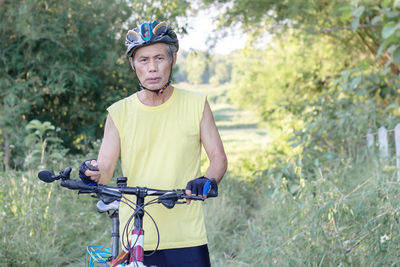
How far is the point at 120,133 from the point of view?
285 cm

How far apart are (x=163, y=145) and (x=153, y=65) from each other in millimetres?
402

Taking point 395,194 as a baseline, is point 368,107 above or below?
above

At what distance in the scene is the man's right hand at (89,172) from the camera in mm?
2424

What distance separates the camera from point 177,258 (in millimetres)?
2773

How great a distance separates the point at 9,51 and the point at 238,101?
964 cm

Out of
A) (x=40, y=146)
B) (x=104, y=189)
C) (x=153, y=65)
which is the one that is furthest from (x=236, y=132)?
(x=104, y=189)

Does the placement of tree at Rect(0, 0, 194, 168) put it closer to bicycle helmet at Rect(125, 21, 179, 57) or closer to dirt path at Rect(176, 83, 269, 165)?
dirt path at Rect(176, 83, 269, 165)

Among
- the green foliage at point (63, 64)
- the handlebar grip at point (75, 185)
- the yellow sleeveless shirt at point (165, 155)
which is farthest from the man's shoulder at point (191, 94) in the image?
the green foliage at point (63, 64)

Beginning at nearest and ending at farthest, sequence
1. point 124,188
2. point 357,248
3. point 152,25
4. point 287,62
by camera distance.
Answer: point 124,188, point 152,25, point 357,248, point 287,62

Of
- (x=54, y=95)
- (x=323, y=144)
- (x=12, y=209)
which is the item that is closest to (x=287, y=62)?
(x=323, y=144)

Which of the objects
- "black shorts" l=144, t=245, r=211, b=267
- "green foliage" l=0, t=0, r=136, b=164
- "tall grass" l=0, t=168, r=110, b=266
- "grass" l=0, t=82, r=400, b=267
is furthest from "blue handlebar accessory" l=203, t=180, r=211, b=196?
"green foliage" l=0, t=0, r=136, b=164

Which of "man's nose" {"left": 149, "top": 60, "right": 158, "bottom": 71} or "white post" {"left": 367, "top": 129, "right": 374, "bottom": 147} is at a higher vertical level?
"man's nose" {"left": 149, "top": 60, "right": 158, "bottom": 71}

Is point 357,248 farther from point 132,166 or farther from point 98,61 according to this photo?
point 98,61

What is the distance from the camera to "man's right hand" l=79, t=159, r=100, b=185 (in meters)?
2.42
